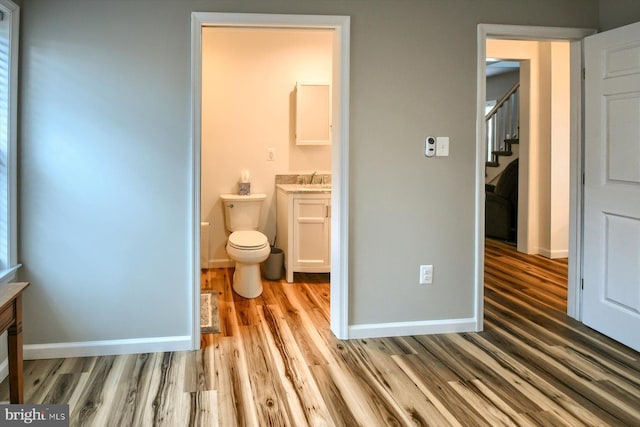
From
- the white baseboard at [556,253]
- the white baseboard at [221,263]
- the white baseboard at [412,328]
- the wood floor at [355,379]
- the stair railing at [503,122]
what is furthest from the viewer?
the stair railing at [503,122]

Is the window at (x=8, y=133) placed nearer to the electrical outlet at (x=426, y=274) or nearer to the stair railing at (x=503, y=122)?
the electrical outlet at (x=426, y=274)

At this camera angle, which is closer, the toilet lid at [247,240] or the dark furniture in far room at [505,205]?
the toilet lid at [247,240]

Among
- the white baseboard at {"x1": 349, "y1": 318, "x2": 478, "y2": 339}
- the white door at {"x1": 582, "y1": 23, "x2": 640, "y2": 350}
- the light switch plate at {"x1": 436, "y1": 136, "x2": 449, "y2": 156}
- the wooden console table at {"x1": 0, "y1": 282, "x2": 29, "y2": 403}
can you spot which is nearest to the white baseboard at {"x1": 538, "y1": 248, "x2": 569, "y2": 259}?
the white door at {"x1": 582, "y1": 23, "x2": 640, "y2": 350}

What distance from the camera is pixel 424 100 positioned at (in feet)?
10.3

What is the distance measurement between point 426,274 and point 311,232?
1551mm

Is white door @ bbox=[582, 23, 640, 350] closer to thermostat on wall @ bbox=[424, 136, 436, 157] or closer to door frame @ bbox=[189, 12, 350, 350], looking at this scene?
thermostat on wall @ bbox=[424, 136, 436, 157]

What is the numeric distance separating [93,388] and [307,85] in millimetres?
3364

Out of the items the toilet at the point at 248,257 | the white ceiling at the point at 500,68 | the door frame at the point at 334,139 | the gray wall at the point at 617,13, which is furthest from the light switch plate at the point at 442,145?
the white ceiling at the point at 500,68

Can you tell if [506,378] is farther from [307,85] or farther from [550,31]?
[307,85]

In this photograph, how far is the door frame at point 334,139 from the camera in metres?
2.87

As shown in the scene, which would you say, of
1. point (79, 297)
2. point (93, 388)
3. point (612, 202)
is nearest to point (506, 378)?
point (612, 202)

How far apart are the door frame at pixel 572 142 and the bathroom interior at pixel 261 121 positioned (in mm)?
2040

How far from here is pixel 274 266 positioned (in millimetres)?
4672

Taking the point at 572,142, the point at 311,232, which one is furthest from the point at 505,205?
the point at 572,142
